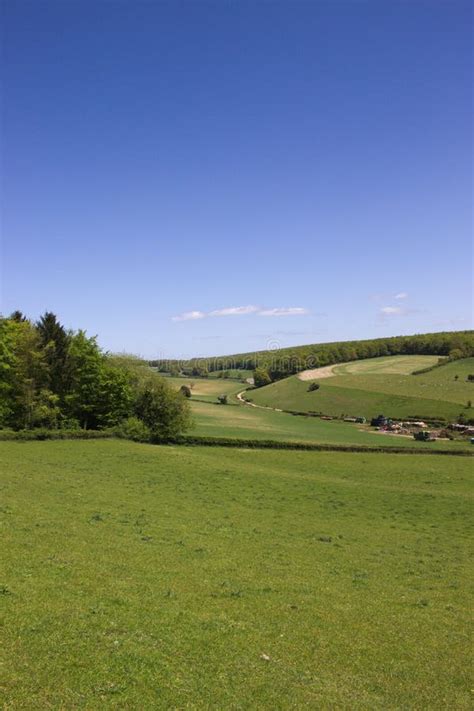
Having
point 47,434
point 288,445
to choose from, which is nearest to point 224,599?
point 47,434

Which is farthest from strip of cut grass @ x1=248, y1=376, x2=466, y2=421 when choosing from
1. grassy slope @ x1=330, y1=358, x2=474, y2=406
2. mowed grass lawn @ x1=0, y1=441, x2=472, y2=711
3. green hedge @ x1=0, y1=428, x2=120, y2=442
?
mowed grass lawn @ x1=0, y1=441, x2=472, y2=711

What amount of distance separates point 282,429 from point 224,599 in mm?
79111

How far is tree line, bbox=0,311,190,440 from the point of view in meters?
61.9

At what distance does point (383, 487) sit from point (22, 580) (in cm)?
3558

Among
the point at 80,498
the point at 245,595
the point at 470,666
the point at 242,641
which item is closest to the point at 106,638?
the point at 242,641

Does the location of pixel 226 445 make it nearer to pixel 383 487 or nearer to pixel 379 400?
pixel 383 487

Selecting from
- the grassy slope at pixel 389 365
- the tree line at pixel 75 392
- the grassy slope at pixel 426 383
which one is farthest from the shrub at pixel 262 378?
the tree line at pixel 75 392

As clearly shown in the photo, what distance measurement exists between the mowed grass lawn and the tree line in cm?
2781

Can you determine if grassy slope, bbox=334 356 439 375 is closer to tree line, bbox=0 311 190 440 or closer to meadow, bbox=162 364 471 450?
meadow, bbox=162 364 471 450

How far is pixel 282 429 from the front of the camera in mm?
94438

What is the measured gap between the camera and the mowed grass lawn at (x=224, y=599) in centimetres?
1068

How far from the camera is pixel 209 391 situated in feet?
593

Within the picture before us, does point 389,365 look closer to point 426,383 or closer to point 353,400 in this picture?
point 426,383

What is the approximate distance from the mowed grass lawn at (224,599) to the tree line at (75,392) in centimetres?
2781
